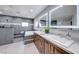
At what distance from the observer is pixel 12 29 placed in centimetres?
462

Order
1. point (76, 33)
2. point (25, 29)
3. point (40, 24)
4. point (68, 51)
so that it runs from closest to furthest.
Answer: point (68, 51)
point (76, 33)
point (25, 29)
point (40, 24)

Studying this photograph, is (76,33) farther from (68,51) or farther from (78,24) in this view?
(68,51)

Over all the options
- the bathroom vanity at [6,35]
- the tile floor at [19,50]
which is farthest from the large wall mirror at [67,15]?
the bathroom vanity at [6,35]

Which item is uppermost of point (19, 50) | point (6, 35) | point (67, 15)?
point (67, 15)

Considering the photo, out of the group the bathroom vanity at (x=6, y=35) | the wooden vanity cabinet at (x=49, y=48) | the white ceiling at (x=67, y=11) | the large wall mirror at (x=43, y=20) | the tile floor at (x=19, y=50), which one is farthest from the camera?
the bathroom vanity at (x=6, y=35)

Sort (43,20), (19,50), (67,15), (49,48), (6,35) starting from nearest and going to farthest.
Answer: (49,48) < (67,15) < (19,50) < (43,20) < (6,35)

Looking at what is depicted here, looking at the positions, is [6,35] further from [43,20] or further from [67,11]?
[67,11]

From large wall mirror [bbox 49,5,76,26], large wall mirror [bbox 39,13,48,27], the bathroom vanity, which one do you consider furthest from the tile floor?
large wall mirror [bbox 49,5,76,26]

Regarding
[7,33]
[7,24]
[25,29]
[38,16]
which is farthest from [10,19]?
[38,16]

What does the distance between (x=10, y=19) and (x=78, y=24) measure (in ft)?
12.9

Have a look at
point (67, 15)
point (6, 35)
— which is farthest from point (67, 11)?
point (6, 35)

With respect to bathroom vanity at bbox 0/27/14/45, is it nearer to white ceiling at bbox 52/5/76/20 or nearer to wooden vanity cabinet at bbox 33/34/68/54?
wooden vanity cabinet at bbox 33/34/68/54

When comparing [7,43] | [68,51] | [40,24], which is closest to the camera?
[68,51]

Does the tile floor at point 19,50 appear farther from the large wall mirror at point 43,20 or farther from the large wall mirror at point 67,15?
the large wall mirror at point 67,15
